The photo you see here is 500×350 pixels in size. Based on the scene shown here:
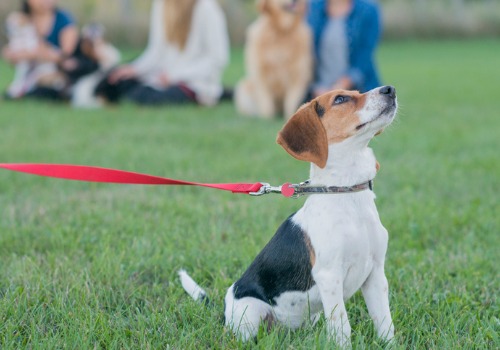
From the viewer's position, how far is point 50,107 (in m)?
10.2

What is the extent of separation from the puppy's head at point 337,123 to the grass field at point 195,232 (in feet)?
2.33

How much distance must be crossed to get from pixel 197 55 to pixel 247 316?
834cm

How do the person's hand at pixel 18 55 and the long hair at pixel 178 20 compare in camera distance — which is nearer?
the long hair at pixel 178 20

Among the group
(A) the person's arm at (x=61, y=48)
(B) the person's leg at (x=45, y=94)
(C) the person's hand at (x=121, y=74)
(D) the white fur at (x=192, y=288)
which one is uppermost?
(D) the white fur at (x=192, y=288)

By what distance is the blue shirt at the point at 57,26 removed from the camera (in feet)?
36.7

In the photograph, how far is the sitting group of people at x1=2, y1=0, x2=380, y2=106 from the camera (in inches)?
363

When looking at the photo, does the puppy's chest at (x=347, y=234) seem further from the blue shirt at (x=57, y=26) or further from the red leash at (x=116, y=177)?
the blue shirt at (x=57, y=26)

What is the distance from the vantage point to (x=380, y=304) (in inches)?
103

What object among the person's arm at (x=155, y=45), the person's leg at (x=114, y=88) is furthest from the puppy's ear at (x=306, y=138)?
the person's arm at (x=155, y=45)

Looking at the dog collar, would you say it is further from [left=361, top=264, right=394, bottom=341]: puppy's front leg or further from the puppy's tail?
the puppy's tail

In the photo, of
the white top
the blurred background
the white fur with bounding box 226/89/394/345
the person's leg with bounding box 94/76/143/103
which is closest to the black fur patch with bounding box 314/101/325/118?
the white fur with bounding box 226/89/394/345

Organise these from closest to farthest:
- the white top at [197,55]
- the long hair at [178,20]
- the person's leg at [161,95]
Result: the long hair at [178,20]
the person's leg at [161,95]
the white top at [197,55]

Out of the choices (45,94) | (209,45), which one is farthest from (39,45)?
(209,45)

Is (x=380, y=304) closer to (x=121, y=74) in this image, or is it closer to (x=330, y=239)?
(x=330, y=239)
